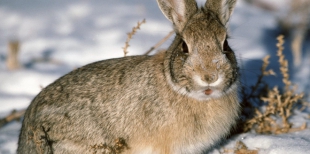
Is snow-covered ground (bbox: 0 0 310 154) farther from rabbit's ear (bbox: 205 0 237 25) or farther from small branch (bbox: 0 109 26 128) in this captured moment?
rabbit's ear (bbox: 205 0 237 25)

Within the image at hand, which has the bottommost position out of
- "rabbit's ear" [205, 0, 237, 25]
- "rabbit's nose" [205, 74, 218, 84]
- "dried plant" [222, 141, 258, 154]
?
"dried plant" [222, 141, 258, 154]

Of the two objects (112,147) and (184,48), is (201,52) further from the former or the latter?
(112,147)

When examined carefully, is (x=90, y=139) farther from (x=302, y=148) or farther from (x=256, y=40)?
(x=256, y=40)

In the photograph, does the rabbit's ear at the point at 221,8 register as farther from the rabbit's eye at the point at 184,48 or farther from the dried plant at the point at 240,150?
the dried plant at the point at 240,150

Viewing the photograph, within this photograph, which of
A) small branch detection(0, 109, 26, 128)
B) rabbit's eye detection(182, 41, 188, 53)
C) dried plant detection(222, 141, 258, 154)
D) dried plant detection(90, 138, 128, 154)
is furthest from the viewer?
small branch detection(0, 109, 26, 128)

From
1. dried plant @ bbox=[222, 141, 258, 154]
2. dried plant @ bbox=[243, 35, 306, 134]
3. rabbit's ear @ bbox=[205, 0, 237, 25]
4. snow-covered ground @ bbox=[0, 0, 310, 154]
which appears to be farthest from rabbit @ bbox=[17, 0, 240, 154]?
snow-covered ground @ bbox=[0, 0, 310, 154]

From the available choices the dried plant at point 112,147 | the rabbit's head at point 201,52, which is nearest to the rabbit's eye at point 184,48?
the rabbit's head at point 201,52
